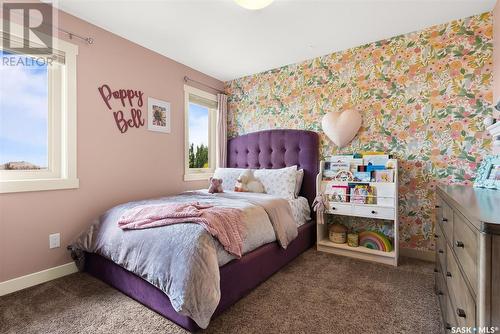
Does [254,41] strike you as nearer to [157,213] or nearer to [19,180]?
[157,213]

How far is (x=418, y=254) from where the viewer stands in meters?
2.53

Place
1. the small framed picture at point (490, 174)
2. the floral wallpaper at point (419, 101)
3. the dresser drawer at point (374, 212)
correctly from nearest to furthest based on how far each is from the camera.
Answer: the small framed picture at point (490, 174) < the floral wallpaper at point (419, 101) < the dresser drawer at point (374, 212)

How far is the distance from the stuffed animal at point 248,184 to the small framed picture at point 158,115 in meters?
1.15

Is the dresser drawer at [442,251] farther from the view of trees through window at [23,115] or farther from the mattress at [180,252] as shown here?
the view of trees through window at [23,115]

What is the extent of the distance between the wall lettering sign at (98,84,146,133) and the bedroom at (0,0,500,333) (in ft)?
0.06

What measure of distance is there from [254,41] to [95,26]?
163 cm

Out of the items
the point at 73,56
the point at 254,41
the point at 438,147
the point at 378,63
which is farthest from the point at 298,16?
the point at 73,56

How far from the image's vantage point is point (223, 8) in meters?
2.15

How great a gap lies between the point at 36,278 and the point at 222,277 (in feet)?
5.63

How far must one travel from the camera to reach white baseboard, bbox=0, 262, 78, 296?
190 cm

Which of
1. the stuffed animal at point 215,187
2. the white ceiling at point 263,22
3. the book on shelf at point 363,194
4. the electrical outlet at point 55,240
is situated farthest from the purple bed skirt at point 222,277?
the white ceiling at point 263,22

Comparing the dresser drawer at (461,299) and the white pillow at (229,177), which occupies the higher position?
the white pillow at (229,177)

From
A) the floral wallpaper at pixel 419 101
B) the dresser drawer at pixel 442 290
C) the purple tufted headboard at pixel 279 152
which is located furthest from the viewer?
the purple tufted headboard at pixel 279 152

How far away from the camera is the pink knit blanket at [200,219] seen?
1606 millimetres
